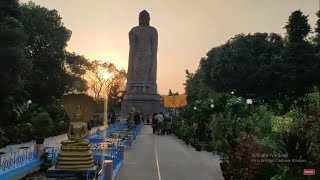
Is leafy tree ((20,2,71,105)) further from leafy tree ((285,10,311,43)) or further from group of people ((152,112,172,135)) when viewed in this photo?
leafy tree ((285,10,311,43))

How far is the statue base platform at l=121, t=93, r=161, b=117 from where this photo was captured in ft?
177

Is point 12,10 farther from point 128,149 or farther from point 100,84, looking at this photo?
point 100,84

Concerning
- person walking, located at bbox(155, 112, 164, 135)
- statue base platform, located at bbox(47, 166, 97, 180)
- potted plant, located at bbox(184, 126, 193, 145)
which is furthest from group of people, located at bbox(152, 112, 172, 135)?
statue base platform, located at bbox(47, 166, 97, 180)

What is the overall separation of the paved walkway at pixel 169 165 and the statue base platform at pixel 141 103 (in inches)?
1333

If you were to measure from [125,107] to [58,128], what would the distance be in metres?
22.3

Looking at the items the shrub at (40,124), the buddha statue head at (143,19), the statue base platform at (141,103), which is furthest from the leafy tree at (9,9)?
the buddha statue head at (143,19)

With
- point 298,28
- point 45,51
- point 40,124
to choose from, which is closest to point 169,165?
point 40,124

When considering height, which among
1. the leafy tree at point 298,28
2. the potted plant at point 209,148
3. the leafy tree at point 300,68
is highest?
the leafy tree at point 298,28

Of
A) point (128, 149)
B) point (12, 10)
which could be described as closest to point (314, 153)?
point (128, 149)

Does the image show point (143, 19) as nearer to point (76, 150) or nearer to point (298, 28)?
point (298, 28)

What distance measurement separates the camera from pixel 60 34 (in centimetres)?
4869

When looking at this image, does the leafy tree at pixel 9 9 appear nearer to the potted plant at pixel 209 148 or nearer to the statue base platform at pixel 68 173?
the potted plant at pixel 209 148

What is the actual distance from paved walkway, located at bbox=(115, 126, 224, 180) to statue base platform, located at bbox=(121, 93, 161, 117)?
33851mm

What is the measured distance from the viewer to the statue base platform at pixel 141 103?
177ft
